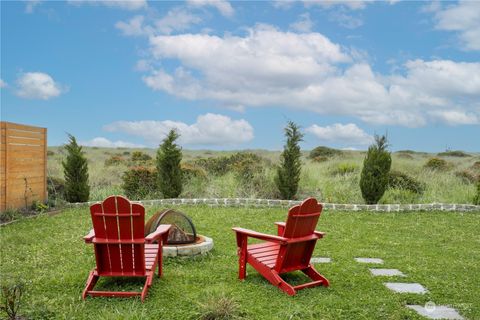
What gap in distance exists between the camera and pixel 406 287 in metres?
5.12

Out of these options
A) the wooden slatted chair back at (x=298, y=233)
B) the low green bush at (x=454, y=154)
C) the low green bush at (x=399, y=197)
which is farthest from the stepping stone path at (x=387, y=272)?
the low green bush at (x=454, y=154)

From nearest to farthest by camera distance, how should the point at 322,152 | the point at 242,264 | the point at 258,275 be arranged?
the point at 242,264
the point at 258,275
the point at 322,152

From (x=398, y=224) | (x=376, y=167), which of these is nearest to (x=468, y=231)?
(x=398, y=224)

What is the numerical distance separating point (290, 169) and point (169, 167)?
330 centimetres

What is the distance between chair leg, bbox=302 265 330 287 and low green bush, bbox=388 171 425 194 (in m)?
9.61

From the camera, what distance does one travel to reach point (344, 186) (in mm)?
13492

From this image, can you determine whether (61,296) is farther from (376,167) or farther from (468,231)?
(376,167)

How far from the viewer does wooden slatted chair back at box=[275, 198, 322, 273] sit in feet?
15.8

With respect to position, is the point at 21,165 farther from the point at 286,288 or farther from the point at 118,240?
the point at 286,288

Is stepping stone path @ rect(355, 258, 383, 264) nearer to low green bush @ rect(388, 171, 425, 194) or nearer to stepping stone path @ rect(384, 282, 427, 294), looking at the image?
stepping stone path @ rect(384, 282, 427, 294)

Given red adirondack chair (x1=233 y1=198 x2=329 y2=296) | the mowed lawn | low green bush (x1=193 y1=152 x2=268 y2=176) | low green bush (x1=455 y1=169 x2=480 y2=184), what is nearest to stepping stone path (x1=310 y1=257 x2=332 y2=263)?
the mowed lawn

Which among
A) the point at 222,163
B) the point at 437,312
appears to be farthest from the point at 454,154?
the point at 437,312

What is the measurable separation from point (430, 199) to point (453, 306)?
29.2 ft

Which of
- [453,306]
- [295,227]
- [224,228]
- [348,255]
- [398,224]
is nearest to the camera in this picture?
[453,306]
